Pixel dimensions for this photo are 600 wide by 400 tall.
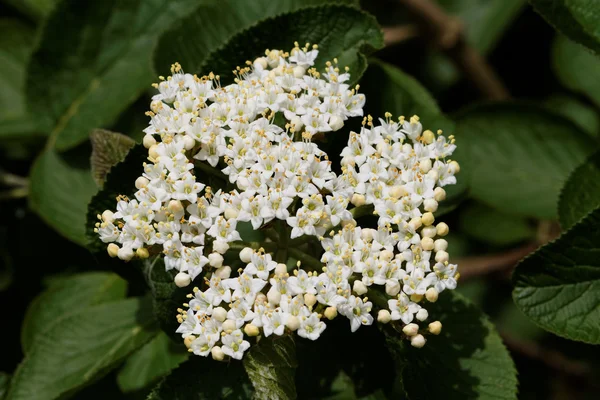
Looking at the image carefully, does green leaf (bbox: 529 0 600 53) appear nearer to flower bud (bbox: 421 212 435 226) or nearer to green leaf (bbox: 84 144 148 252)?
flower bud (bbox: 421 212 435 226)

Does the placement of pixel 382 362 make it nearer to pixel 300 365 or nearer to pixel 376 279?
pixel 300 365

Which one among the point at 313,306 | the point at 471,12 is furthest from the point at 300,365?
the point at 471,12

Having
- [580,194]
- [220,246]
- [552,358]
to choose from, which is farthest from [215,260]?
[552,358]

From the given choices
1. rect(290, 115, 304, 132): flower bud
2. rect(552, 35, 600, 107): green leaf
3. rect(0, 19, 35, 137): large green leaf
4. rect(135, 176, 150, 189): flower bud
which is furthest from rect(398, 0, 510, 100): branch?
rect(0, 19, 35, 137): large green leaf

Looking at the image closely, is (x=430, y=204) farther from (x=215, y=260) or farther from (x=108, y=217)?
(x=108, y=217)

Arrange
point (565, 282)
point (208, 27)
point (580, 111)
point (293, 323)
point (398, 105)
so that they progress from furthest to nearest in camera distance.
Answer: point (580, 111) < point (208, 27) < point (398, 105) < point (565, 282) < point (293, 323)
